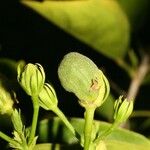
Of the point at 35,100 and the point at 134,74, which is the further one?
the point at 134,74

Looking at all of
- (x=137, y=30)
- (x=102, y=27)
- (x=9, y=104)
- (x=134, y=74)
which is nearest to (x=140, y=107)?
(x=134, y=74)

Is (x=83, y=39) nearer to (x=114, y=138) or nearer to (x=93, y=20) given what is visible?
(x=93, y=20)

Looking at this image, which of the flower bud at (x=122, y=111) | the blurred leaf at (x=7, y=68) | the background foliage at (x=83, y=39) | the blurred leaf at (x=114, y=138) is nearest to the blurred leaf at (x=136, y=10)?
the background foliage at (x=83, y=39)

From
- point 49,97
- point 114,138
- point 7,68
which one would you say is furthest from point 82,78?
point 7,68

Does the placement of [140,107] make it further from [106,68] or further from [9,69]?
[9,69]

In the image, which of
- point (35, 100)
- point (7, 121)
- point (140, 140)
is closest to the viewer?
point (35, 100)

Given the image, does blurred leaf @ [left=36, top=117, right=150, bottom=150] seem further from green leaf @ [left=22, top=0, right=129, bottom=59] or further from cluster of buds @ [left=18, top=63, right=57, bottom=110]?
green leaf @ [left=22, top=0, right=129, bottom=59]

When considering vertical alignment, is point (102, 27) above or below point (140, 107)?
above
